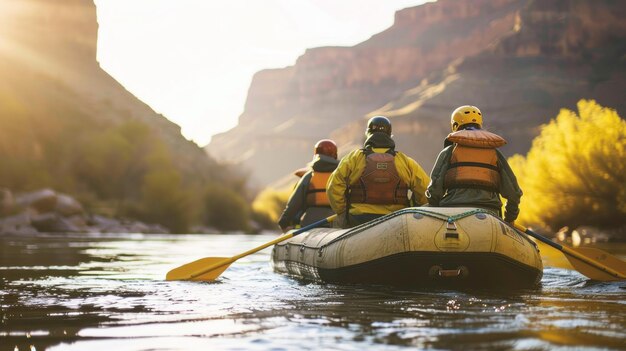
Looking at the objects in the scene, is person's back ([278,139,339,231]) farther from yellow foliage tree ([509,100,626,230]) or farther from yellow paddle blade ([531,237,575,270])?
yellow foliage tree ([509,100,626,230])

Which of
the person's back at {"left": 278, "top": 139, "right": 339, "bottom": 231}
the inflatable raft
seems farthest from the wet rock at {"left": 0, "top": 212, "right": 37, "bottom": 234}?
the inflatable raft

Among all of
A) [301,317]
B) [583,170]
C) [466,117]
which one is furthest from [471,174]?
[583,170]

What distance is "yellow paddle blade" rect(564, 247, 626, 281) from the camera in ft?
28.8

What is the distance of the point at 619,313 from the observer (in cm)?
551

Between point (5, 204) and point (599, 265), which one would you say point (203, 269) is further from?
point (5, 204)

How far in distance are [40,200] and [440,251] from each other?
127ft

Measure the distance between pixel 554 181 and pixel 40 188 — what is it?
2954 centimetres

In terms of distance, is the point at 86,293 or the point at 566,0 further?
the point at 566,0

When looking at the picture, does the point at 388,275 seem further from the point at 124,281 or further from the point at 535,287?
the point at 124,281

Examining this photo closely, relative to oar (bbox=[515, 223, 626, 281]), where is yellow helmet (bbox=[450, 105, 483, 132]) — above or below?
above

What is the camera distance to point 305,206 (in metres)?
11.4

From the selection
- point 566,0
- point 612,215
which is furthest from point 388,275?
point 566,0

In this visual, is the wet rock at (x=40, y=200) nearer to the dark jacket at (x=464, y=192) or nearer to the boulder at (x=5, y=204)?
the boulder at (x=5, y=204)

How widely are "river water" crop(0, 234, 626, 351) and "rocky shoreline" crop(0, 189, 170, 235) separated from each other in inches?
1186
